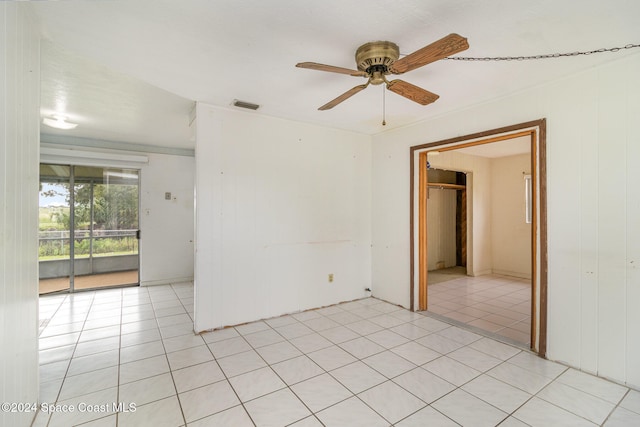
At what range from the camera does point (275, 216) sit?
3754mm

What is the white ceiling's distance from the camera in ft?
5.62

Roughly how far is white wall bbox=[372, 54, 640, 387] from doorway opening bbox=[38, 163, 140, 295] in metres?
6.13

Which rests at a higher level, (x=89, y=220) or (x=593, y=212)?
(x=593, y=212)

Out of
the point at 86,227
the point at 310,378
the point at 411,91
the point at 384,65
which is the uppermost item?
the point at 384,65

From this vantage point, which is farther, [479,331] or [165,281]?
[165,281]

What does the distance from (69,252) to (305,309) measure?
4.27 metres

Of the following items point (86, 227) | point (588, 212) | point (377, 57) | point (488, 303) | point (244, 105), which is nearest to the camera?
point (377, 57)

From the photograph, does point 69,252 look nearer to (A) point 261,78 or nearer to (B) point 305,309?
(B) point 305,309

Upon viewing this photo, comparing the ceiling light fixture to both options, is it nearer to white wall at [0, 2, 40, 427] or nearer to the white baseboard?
white wall at [0, 2, 40, 427]

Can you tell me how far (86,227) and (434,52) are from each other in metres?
6.01

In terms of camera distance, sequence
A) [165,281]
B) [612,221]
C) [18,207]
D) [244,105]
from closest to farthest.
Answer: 1. [18,207]
2. [612,221]
3. [244,105]
4. [165,281]

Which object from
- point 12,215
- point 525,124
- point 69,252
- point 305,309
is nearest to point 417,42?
point 525,124

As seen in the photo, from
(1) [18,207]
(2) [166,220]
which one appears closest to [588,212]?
(1) [18,207]

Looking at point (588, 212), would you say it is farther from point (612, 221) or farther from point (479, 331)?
point (479, 331)
